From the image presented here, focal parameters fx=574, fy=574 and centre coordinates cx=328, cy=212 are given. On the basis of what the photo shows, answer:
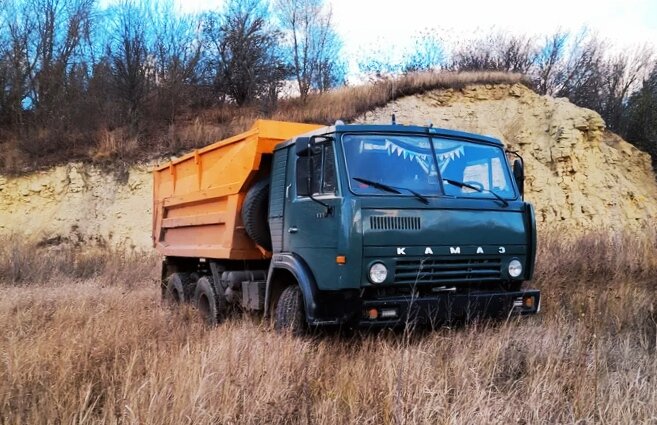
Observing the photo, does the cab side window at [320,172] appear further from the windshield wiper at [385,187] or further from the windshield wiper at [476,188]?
the windshield wiper at [476,188]

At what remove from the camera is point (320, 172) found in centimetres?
556

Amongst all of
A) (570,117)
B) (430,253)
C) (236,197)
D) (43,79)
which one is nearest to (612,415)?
(430,253)

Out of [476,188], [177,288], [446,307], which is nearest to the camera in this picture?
[446,307]

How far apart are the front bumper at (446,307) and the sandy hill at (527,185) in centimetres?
1286

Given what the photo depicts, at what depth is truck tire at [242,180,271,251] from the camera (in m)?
6.71

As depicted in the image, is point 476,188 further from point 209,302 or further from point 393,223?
point 209,302

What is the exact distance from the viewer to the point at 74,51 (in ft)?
72.7

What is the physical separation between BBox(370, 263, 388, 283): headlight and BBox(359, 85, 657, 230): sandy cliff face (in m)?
14.0

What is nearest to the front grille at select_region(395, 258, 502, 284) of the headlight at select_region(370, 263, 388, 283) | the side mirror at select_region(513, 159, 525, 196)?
the headlight at select_region(370, 263, 388, 283)

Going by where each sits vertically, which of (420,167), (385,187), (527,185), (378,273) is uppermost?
(527,185)

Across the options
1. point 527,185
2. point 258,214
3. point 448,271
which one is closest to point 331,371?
point 448,271

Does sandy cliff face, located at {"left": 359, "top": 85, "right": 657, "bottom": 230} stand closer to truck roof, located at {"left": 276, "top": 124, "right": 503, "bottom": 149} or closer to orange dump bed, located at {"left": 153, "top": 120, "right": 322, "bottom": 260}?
orange dump bed, located at {"left": 153, "top": 120, "right": 322, "bottom": 260}

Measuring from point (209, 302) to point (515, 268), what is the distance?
411 centimetres

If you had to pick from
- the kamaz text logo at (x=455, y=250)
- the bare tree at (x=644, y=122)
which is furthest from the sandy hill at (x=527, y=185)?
the kamaz text logo at (x=455, y=250)
